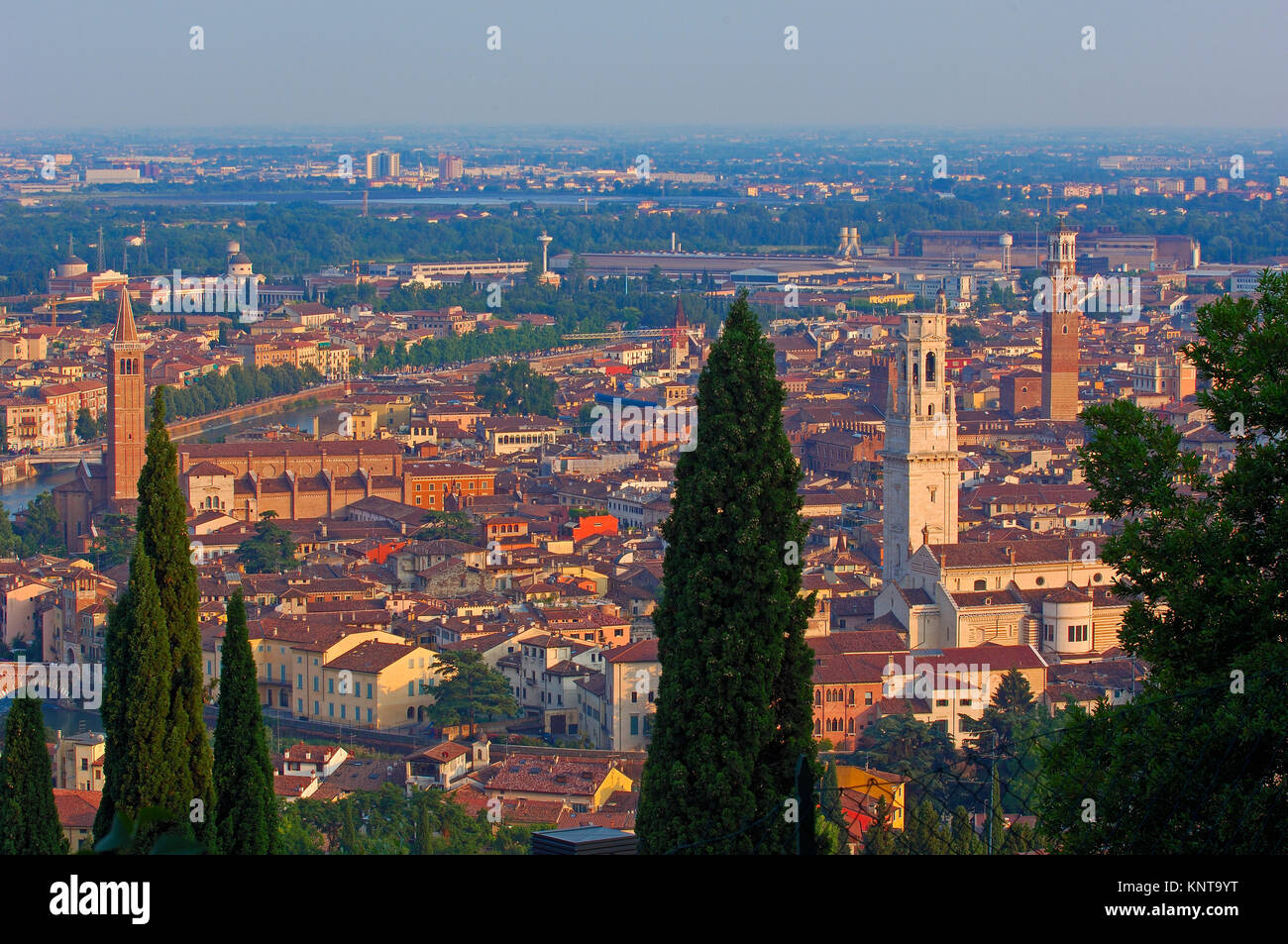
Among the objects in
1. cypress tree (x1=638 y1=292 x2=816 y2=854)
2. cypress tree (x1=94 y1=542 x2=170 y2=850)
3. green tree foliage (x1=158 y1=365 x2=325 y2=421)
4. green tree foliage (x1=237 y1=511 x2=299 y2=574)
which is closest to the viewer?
cypress tree (x1=638 y1=292 x2=816 y2=854)

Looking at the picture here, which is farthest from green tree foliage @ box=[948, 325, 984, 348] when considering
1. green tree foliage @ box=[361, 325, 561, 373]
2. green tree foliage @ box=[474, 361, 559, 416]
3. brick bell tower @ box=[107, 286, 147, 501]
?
brick bell tower @ box=[107, 286, 147, 501]

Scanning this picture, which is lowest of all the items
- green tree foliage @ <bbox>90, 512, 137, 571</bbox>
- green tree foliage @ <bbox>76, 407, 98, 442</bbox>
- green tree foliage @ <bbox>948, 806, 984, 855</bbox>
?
green tree foliage @ <bbox>76, 407, 98, 442</bbox>

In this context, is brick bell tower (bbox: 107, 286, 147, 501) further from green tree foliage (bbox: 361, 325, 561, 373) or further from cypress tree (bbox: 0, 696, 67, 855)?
cypress tree (bbox: 0, 696, 67, 855)

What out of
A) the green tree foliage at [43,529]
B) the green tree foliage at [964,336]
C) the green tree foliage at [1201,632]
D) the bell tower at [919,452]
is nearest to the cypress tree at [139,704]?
the green tree foliage at [1201,632]

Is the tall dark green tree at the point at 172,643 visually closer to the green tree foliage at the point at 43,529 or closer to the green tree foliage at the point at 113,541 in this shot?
the green tree foliage at the point at 113,541

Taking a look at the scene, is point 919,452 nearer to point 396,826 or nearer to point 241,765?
point 396,826
